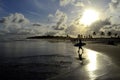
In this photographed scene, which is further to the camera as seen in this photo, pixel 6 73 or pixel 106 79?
pixel 6 73

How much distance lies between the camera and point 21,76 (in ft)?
59.5

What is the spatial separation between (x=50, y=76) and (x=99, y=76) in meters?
4.33

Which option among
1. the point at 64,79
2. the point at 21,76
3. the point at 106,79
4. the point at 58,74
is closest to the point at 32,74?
the point at 21,76

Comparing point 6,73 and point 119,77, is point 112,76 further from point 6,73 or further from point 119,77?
point 6,73

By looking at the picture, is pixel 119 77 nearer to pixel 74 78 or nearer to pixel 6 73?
pixel 74 78

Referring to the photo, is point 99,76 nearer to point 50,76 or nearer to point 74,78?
point 74,78

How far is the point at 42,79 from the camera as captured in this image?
16953mm

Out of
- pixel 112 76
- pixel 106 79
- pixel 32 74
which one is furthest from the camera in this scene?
pixel 32 74

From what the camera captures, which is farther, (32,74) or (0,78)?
(32,74)

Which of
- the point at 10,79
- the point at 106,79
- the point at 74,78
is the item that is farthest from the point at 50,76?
the point at 106,79

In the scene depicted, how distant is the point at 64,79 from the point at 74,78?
89 centimetres

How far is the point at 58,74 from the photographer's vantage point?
19.0 metres

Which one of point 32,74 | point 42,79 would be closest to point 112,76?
point 42,79

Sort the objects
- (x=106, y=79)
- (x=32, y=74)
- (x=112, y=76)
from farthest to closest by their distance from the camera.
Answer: (x=32, y=74)
(x=112, y=76)
(x=106, y=79)
